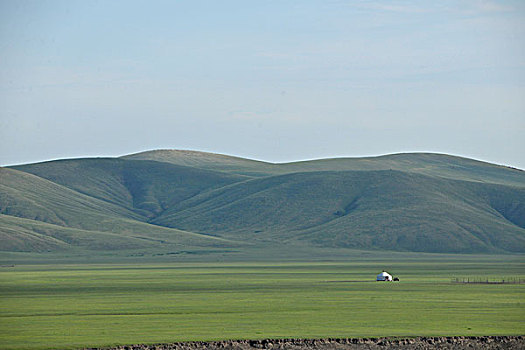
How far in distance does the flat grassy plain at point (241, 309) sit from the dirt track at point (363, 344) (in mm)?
1456

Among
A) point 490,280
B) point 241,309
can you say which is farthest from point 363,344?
point 490,280

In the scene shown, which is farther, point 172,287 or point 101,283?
point 101,283

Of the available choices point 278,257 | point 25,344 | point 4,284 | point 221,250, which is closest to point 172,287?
point 4,284

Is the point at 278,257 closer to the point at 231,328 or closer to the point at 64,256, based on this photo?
the point at 64,256

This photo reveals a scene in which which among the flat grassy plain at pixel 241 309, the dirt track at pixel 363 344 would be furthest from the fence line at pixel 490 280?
the dirt track at pixel 363 344

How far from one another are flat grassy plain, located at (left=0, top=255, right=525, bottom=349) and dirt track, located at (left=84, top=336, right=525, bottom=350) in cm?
146

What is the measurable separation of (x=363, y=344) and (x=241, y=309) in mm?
17853

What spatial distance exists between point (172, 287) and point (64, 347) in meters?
42.6

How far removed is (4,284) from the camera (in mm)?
92438

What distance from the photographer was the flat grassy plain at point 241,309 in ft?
164

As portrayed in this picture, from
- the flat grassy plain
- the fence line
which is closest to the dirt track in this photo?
the flat grassy plain

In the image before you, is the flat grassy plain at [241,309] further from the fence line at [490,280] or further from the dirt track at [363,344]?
the fence line at [490,280]

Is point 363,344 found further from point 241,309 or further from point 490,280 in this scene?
point 490,280

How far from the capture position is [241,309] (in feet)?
209
